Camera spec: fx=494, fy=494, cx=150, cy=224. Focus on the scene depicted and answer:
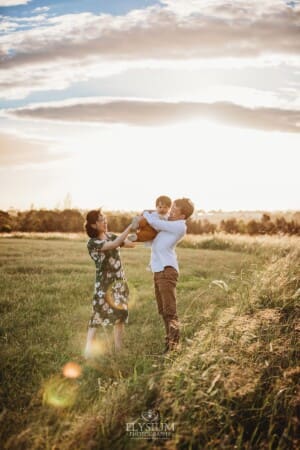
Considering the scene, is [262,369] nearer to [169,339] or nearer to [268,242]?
[169,339]

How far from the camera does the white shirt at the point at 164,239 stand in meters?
6.33

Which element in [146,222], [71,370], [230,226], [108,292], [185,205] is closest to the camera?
[71,370]

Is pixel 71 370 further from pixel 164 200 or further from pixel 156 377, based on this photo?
pixel 164 200

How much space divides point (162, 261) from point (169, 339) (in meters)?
1.00

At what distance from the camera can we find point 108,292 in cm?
678

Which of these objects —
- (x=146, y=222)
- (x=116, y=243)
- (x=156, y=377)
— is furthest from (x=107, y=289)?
(x=156, y=377)

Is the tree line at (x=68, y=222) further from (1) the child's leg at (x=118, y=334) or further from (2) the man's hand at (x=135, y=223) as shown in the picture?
(2) the man's hand at (x=135, y=223)

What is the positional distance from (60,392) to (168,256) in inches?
84.0

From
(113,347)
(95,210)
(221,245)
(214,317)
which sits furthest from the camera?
(221,245)

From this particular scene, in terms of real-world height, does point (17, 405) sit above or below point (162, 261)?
below

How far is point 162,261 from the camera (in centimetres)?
643


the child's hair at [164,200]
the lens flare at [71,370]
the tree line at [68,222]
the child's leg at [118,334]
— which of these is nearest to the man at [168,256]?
the child's hair at [164,200]

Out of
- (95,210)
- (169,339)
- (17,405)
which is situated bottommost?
(17,405)

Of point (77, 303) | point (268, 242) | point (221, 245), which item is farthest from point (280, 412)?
point (221, 245)
